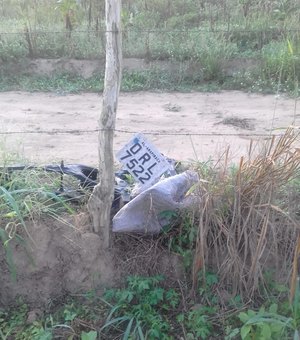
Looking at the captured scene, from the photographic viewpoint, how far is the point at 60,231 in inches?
139

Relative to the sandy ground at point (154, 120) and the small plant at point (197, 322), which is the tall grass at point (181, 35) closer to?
the sandy ground at point (154, 120)

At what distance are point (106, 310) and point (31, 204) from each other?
0.79 m

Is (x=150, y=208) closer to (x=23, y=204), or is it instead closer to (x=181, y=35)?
(x=23, y=204)

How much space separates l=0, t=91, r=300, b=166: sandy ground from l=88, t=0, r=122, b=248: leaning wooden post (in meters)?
2.03

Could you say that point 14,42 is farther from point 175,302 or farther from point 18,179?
point 175,302

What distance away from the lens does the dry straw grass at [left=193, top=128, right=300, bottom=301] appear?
10.9 feet

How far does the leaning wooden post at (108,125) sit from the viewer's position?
3.25 metres

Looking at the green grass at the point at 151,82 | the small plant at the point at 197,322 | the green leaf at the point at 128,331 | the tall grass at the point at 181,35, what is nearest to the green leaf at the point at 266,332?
the small plant at the point at 197,322

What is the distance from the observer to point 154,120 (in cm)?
721

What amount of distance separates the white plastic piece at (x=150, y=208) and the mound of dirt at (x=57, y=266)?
0.16 m

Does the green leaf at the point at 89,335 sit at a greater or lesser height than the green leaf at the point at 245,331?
lesser

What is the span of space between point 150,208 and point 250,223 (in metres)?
0.59

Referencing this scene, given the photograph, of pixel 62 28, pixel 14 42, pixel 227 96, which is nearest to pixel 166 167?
pixel 227 96

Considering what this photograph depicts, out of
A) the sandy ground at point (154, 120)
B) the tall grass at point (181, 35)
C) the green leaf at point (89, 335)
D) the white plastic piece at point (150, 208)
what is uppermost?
the tall grass at point (181, 35)
